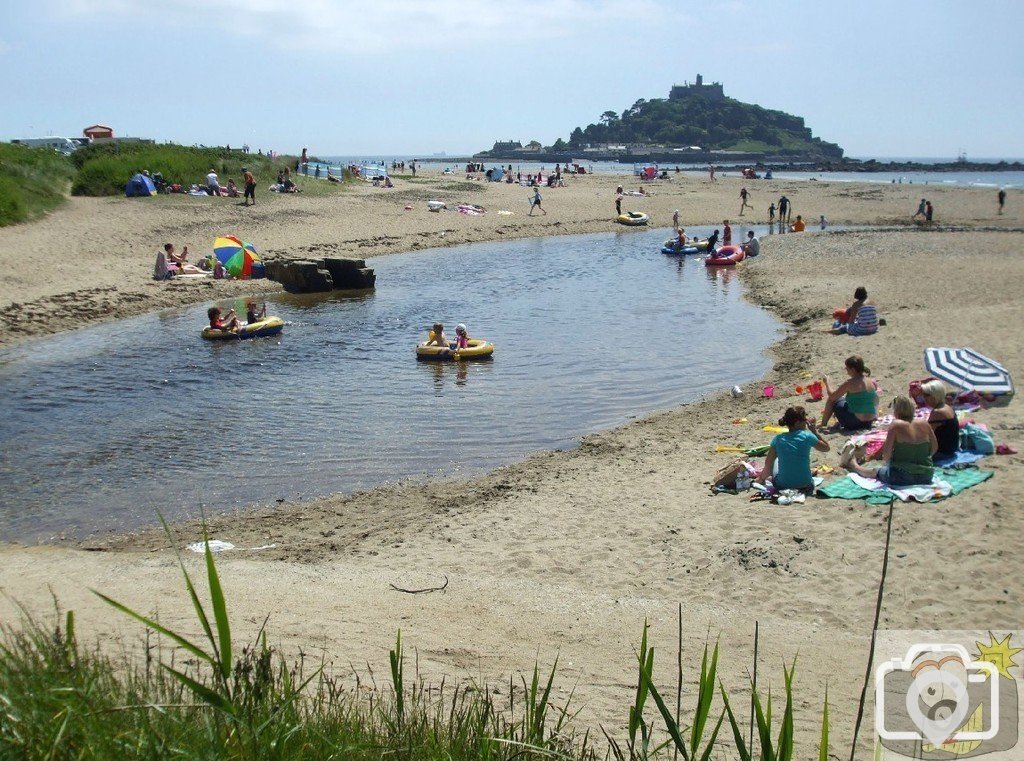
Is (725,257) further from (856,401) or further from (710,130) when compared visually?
(710,130)

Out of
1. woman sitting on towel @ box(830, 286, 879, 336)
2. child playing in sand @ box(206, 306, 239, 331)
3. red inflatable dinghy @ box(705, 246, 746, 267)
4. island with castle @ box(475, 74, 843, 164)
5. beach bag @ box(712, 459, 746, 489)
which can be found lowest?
beach bag @ box(712, 459, 746, 489)

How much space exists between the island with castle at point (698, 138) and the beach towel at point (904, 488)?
141746mm

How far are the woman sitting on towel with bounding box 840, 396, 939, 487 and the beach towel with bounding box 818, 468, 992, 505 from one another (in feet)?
0.40

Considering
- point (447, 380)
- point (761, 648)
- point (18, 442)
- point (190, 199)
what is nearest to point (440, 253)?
point (190, 199)

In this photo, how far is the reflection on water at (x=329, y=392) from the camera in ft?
35.4

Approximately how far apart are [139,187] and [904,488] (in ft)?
105

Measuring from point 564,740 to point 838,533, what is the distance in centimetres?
467

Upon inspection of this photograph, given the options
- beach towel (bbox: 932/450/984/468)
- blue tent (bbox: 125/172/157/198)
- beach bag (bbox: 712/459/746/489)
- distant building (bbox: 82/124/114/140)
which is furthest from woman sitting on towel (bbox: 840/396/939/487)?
distant building (bbox: 82/124/114/140)

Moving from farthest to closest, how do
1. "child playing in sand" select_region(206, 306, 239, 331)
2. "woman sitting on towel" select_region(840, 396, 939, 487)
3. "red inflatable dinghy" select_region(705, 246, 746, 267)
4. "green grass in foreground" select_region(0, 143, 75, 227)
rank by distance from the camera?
"red inflatable dinghy" select_region(705, 246, 746, 267), "green grass in foreground" select_region(0, 143, 75, 227), "child playing in sand" select_region(206, 306, 239, 331), "woman sitting on towel" select_region(840, 396, 939, 487)

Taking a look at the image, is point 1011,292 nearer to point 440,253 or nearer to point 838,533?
point 838,533

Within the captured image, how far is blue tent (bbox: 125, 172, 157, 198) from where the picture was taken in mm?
33312

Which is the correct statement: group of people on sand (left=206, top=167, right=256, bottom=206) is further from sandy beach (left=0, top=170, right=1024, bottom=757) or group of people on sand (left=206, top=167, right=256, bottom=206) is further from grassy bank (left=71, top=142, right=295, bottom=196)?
sandy beach (left=0, top=170, right=1024, bottom=757)

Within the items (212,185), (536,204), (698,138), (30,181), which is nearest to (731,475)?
(30,181)

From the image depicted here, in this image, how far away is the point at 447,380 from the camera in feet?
51.4
